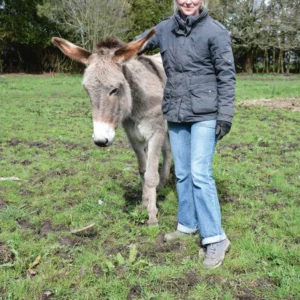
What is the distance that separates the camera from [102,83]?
11.4 feet

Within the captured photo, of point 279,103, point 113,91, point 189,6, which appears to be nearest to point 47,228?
point 113,91

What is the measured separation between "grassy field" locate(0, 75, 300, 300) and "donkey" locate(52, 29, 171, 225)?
0.67m

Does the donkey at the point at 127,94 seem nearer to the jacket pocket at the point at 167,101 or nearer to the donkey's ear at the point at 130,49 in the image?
the donkey's ear at the point at 130,49

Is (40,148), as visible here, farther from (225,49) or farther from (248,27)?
(248,27)

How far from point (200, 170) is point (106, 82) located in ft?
4.03

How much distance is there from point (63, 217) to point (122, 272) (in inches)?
55.8

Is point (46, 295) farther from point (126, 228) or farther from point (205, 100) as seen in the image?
point (205, 100)

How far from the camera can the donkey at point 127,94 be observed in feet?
11.4

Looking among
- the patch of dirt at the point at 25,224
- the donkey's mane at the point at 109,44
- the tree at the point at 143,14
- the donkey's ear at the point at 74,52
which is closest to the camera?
the donkey's ear at the point at 74,52

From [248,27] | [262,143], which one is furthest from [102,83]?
[248,27]

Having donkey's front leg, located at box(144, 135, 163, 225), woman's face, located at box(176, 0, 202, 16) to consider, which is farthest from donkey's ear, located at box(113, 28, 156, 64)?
donkey's front leg, located at box(144, 135, 163, 225)

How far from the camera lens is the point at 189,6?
3184mm

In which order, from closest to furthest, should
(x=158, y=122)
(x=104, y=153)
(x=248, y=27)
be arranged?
(x=158, y=122) → (x=104, y=153) → (x=248, y=27)

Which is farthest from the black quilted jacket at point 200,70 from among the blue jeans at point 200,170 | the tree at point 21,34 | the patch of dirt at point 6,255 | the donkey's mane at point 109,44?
the tree at point 21,34
